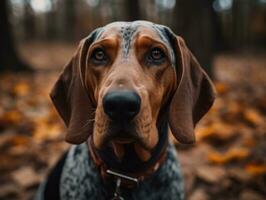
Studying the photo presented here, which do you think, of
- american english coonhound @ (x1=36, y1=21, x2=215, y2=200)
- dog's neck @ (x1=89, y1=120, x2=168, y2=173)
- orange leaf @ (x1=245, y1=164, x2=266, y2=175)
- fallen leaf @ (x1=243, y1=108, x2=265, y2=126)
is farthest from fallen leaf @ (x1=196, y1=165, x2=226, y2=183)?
dog's neck @ (x1=89, y1=120, x2=168, y2=173)

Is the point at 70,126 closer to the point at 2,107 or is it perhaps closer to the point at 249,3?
the point at 2,107

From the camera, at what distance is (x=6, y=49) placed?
11617 millimetres

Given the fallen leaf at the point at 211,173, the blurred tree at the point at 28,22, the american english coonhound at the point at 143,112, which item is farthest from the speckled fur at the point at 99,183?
the blurred tree at the point at 28,22

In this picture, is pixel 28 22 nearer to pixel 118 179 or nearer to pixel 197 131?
pixel 197 131

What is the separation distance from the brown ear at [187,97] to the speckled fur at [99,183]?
38 centimetres

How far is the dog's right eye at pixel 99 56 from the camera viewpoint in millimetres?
3395

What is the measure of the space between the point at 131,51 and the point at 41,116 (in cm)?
405

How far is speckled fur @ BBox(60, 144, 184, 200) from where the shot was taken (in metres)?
3.62

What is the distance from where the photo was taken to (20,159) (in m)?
5.55

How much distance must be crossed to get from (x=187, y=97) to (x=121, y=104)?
31.5 inches

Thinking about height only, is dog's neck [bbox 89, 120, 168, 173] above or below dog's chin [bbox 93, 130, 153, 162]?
below

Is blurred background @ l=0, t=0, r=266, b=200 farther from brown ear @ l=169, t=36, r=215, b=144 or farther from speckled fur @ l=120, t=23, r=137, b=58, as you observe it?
speckled fur @ l=120, t=23, r=137, b=58

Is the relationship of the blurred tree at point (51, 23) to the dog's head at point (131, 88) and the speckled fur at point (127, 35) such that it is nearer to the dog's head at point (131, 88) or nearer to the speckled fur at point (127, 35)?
the dog's head at point (131, 88)

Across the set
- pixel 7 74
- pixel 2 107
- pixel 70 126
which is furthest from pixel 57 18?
pixel 70 126
